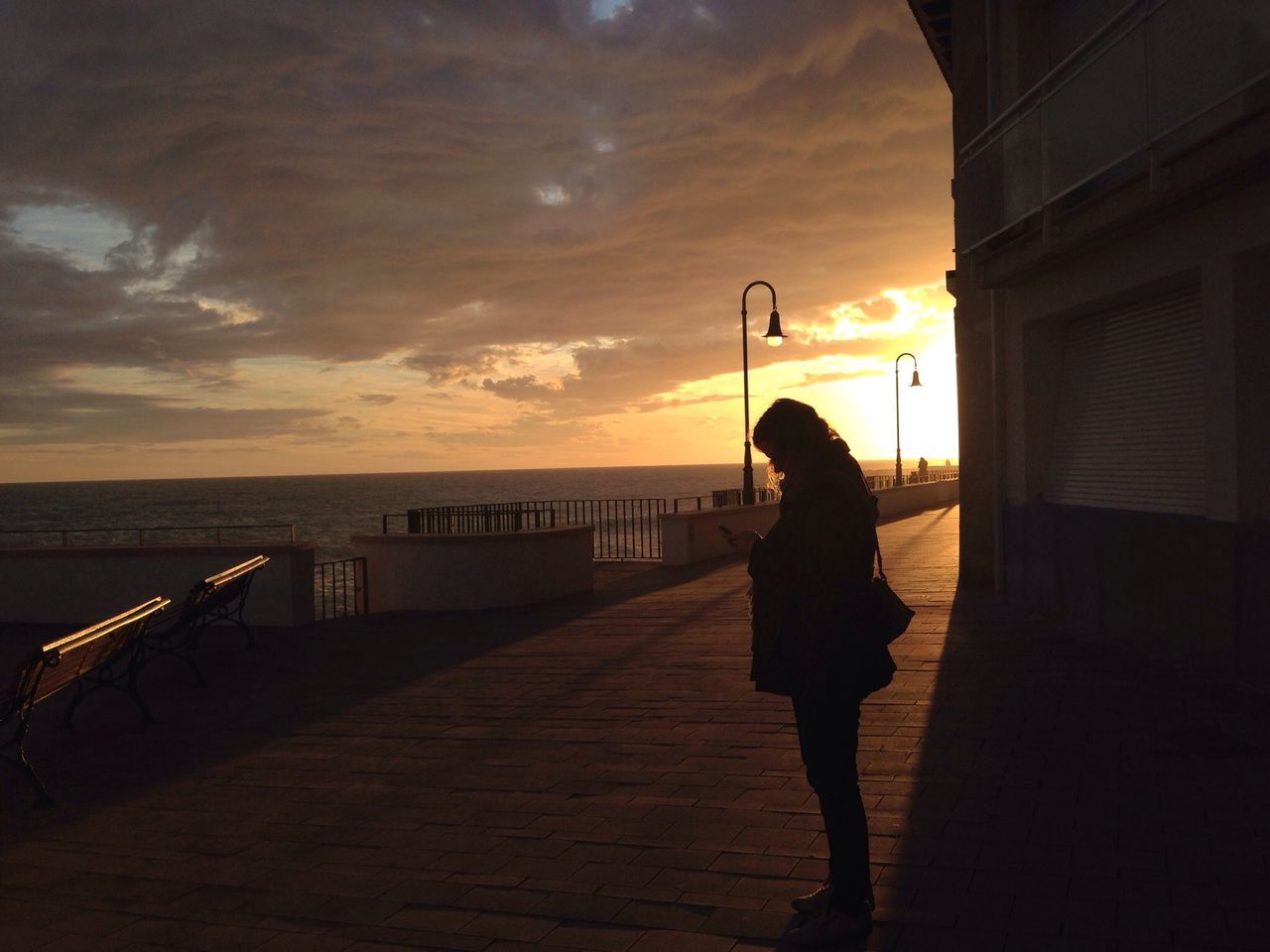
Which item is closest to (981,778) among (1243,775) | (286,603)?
(1243,775)

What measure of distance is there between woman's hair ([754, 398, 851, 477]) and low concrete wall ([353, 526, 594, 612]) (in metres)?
9.84

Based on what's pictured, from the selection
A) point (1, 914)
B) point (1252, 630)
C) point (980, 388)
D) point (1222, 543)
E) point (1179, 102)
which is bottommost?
point (1, 914)

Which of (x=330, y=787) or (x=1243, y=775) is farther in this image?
(x=330, y=787)

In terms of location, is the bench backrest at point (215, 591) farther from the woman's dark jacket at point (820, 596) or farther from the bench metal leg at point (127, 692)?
the woman's dark jacket at point (820, 596)

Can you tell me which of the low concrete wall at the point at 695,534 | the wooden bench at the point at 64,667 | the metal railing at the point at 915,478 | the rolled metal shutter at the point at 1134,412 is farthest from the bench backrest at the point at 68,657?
the metal railing at the point at 915,478

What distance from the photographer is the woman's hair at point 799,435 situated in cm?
402

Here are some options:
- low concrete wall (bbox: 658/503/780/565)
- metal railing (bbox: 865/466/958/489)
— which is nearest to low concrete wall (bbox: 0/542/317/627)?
low concrete wall (bbox: 658/503/780/565)

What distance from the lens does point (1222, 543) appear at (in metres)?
8.05

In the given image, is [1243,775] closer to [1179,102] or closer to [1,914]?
[1179,102]

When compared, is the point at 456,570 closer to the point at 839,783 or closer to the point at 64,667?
the point at 64,667

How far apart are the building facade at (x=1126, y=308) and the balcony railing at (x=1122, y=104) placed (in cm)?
2

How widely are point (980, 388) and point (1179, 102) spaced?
617cm

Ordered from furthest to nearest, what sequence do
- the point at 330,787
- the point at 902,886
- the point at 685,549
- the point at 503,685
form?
the point at 685,549 → the point at 503,685 → the point at 330,787 → the point at 902,886

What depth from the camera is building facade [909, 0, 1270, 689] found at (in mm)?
7867
